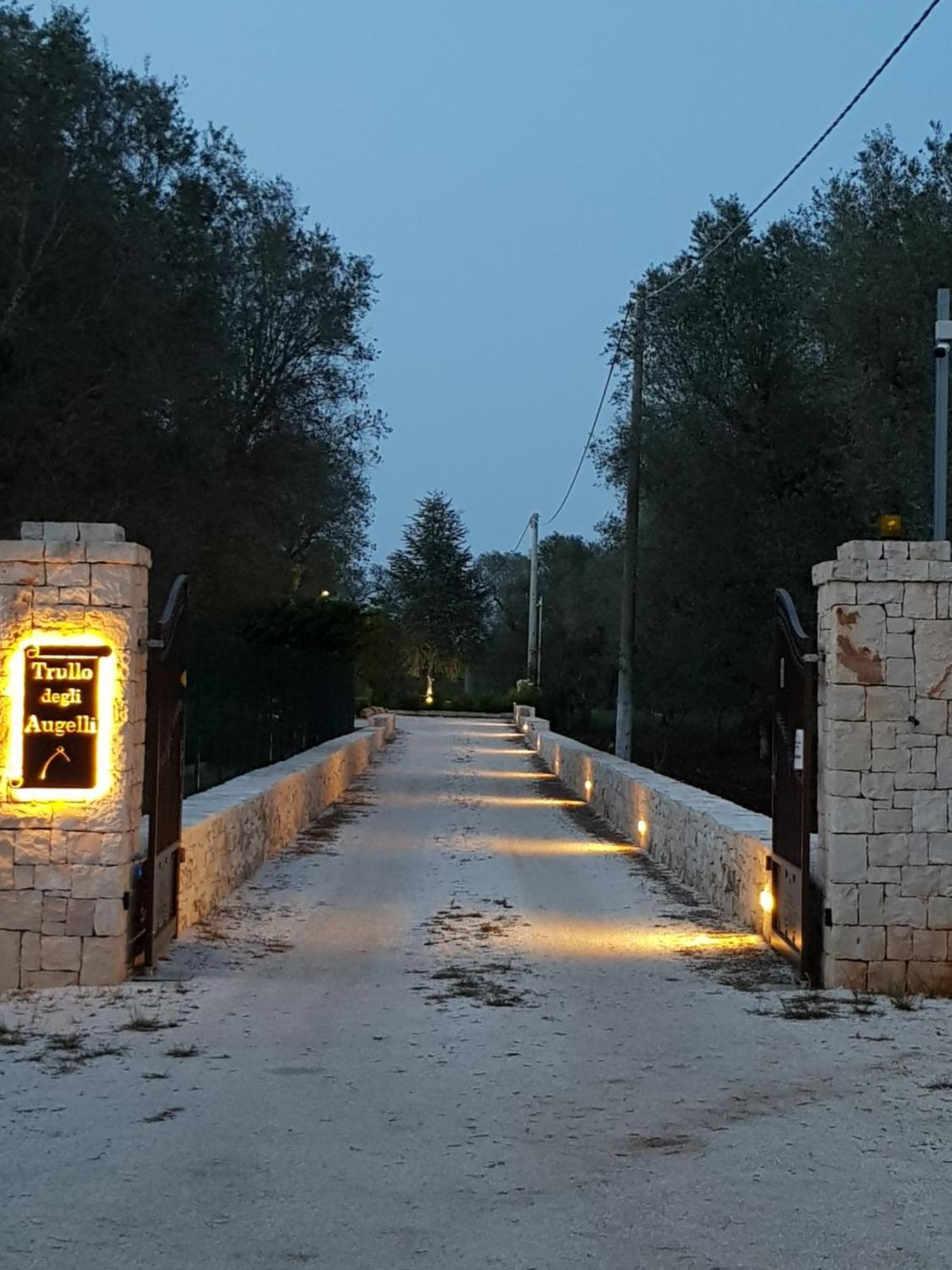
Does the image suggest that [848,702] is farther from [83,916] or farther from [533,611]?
[533,611]

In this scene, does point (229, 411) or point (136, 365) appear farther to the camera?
point (229, 411)

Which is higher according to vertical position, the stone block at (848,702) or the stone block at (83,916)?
the stone block at (848,702)

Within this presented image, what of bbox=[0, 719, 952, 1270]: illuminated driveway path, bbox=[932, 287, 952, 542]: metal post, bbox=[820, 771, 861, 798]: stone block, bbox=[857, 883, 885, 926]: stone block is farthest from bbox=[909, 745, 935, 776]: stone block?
bbox=[932, 287, 952, 542]: metal post

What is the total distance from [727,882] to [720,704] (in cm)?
2574

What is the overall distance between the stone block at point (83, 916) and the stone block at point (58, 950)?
0.06 meters

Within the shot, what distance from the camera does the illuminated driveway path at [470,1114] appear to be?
15.3 ft

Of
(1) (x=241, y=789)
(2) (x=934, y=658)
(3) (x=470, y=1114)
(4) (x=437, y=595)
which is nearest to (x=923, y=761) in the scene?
(2) (x=934, y=658)

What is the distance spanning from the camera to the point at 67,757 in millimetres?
8320

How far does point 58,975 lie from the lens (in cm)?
829

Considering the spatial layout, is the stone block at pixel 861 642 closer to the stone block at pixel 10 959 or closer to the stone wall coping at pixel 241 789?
the stone wall coping at pixel 241 789

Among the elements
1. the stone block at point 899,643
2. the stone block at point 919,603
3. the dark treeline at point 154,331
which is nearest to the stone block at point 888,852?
the stone block at point 899,643

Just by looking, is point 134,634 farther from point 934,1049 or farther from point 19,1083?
point 934,1049

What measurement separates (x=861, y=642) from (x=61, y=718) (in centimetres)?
457

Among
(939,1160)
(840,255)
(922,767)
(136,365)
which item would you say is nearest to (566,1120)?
(939,1160)
